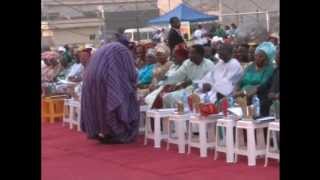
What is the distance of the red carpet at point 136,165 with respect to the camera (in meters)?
5.23

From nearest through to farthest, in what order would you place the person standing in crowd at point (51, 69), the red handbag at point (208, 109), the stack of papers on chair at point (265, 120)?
the stack of papers on chair at point (265, 120) < the red handbag at point (208, 109) < the person standing in crowd at point (51, 69)

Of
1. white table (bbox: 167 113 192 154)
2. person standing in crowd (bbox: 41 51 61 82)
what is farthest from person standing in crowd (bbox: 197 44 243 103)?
person standing in crowd (bbox: 41 51 61 82)

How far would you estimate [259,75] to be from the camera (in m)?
6.18

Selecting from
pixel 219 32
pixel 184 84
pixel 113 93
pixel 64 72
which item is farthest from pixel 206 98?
pixel 219 32

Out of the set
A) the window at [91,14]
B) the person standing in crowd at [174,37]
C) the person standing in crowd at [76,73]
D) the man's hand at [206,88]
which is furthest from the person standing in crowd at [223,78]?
the window at [91,14]

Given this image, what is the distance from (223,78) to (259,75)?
549 mm

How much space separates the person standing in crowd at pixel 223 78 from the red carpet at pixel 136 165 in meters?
0.67

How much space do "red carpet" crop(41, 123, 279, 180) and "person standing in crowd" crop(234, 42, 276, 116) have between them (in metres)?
0.65

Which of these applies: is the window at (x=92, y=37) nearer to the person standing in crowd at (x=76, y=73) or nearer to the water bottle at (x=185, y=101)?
the person standing in crowd at (x=76, y=73)

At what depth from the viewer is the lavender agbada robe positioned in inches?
270

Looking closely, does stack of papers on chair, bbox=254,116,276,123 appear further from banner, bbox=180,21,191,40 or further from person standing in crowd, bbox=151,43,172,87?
banner, bbox=180,21,191,40
